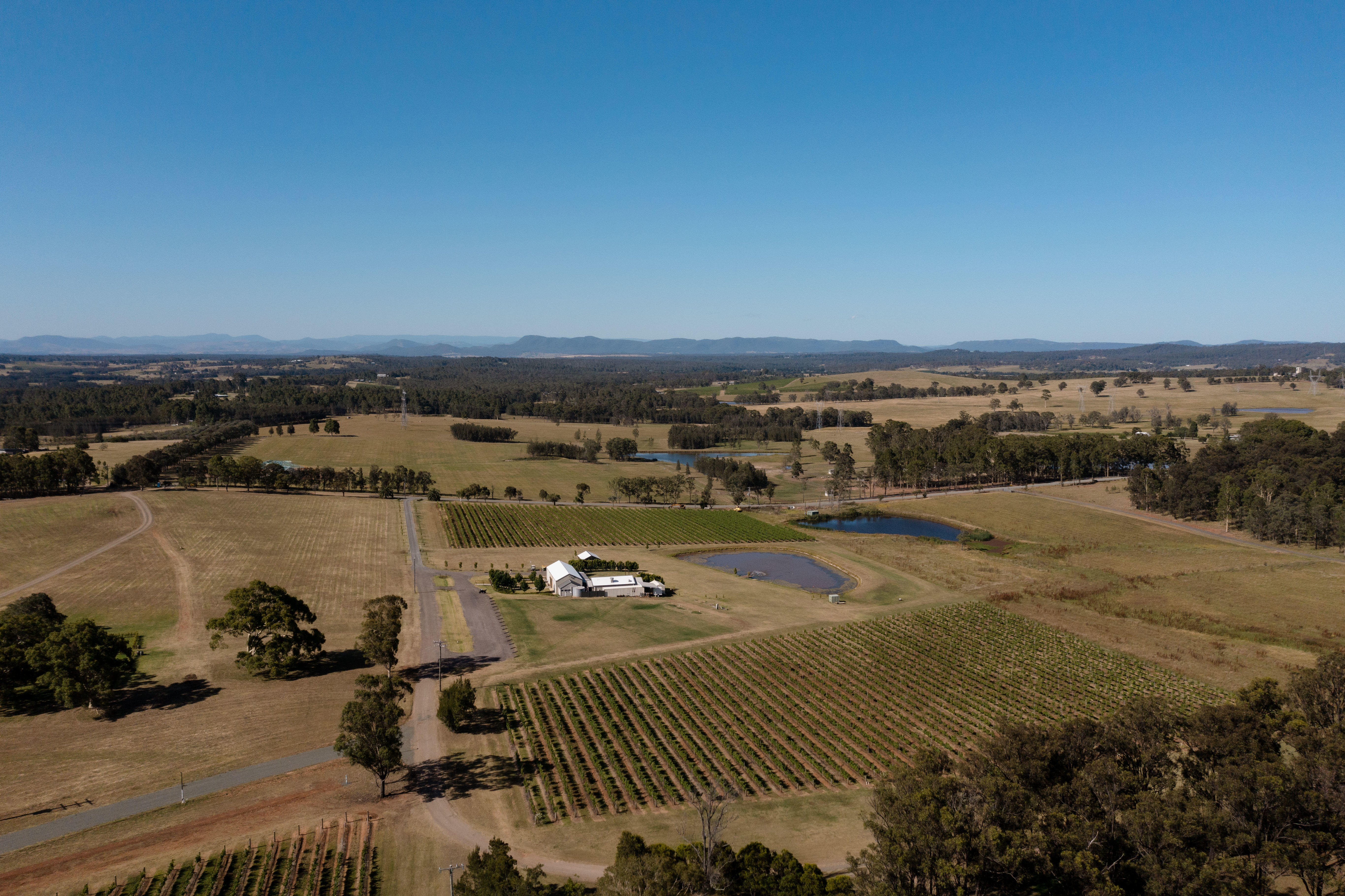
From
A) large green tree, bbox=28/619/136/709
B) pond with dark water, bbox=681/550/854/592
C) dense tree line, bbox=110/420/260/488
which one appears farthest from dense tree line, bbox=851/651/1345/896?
dense tree line, bbox=110/420/260/488

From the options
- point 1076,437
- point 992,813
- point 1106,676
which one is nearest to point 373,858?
point 992,813

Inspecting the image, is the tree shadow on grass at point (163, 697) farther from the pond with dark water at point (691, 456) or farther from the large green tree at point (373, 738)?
the pond with dark water at point (691, 456)

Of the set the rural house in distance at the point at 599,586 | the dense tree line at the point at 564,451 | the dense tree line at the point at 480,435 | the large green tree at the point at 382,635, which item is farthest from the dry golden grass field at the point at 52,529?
the dense tree line at the point at 480,435

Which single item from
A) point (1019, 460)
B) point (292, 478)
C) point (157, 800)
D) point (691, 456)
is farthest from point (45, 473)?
point (1019, 460)

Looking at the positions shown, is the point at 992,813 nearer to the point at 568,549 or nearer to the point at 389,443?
the point at 568,549

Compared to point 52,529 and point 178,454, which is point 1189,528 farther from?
point 178,454
